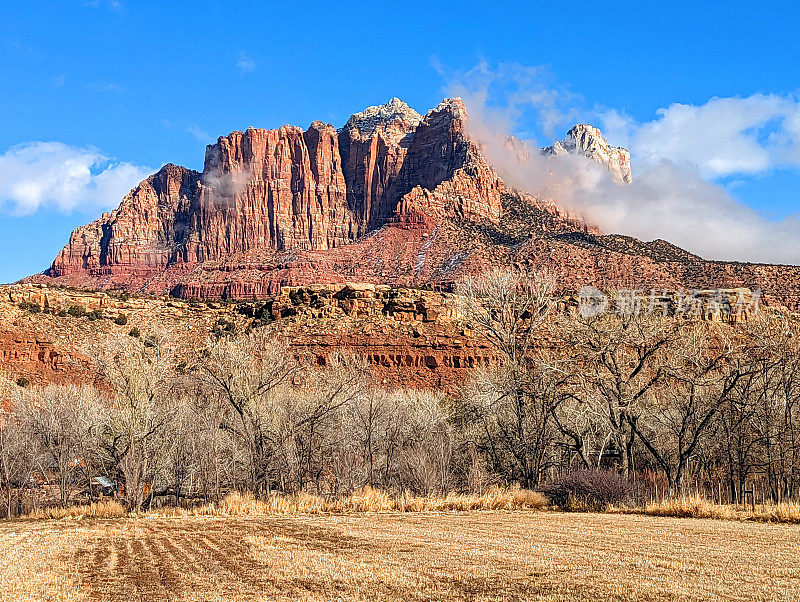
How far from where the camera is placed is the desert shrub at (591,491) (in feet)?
72.1

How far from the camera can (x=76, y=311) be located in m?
59.7

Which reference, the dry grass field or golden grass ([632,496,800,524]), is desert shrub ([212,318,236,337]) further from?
golden grass ([632,496,800,524])

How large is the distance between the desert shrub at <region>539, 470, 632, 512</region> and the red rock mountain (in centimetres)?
7577

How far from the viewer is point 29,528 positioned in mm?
20344

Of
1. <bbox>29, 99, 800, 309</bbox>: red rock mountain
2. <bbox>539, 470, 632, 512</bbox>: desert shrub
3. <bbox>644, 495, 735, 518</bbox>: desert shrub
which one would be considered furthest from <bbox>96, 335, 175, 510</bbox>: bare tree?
<bbox>29, 99, 800, 309</bbox>: red rock mountain

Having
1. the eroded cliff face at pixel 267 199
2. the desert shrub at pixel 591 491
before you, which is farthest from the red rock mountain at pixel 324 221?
the desert shrub at pixel 591 491

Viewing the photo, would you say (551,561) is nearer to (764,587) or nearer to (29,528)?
(764,587)

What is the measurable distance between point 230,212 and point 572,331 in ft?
499

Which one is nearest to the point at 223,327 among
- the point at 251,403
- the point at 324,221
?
the point at 251,403

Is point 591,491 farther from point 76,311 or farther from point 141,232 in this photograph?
point 141,232

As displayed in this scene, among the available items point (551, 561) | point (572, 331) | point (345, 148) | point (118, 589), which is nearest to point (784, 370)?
point (572, 331)

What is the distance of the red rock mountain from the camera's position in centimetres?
11264

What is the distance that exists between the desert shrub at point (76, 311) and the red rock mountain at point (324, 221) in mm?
50544

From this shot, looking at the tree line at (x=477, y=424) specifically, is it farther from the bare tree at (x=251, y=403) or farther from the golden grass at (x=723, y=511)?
the golden grass at (x=723, y=511)
